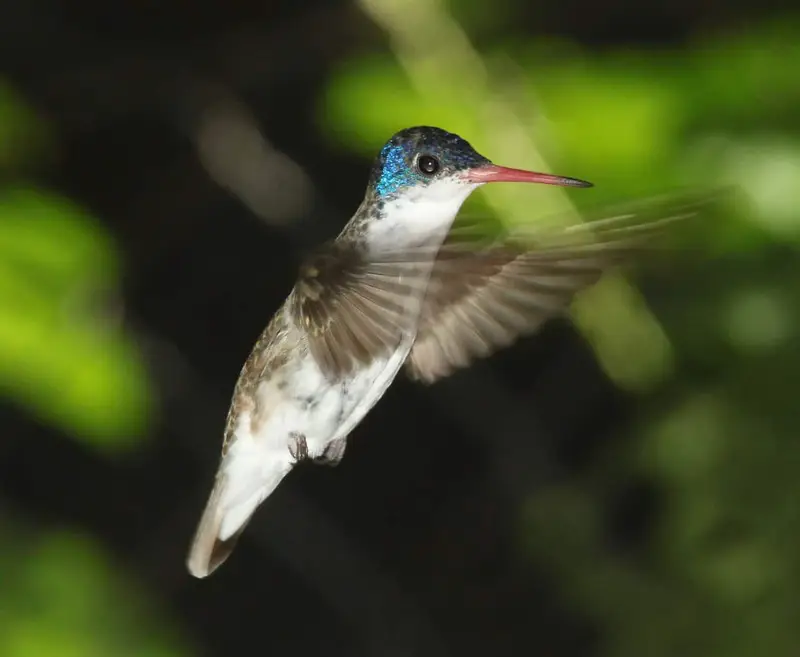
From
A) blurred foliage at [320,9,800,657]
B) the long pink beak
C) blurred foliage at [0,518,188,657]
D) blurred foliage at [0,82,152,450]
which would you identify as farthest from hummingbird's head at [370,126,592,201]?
blurred foliage at [0,518,188,657]

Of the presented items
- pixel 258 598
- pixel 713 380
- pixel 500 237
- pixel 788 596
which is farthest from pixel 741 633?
pixel 500 237

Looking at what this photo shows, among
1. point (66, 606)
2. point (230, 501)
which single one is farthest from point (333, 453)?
point (66, 606)

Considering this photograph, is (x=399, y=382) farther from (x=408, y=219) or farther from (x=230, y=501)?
(x=408, y=219)

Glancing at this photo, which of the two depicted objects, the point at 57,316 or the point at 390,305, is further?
the point at 57,316

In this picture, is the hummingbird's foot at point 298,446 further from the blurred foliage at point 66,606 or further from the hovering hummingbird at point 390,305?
the blurred foliage at point 66,606

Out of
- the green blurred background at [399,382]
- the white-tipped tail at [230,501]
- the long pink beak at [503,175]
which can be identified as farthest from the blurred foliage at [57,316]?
the long pink beak at [503,175]

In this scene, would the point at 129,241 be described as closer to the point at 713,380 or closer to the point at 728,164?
the point at 713,380
